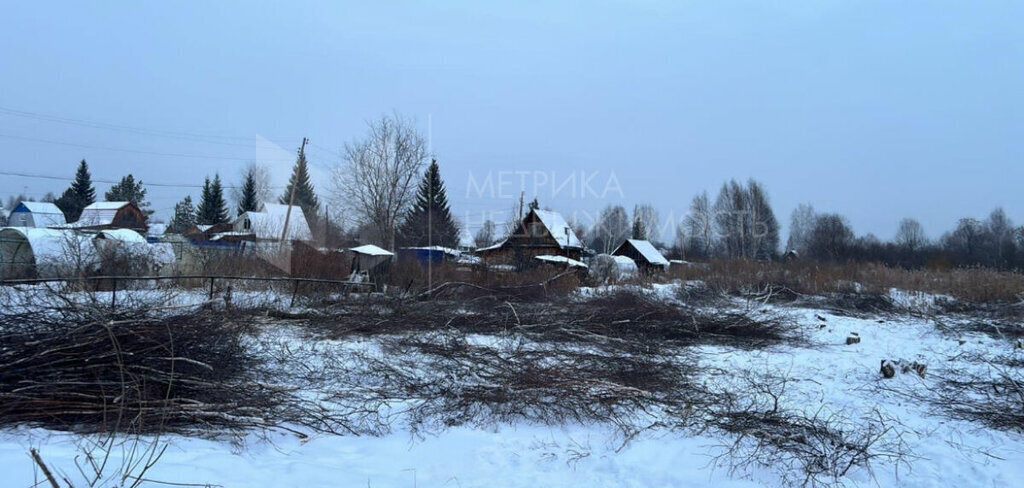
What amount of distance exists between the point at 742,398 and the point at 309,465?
4687 millimetres

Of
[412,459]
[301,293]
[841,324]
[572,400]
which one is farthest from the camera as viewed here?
[301,293]

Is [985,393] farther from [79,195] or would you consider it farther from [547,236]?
[79,195]

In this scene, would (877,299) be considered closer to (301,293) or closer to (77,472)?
(301,293)

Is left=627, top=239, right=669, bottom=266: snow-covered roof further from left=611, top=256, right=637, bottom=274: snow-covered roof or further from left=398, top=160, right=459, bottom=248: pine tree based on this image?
left=398, top=160, right=459, bottom=248: pine tree

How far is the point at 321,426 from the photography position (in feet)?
15.8

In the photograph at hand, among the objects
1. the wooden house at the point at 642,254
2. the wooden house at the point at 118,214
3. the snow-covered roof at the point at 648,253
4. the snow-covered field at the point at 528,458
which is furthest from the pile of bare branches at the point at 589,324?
the wooden house at the point at 118,214

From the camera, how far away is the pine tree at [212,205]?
171 ft

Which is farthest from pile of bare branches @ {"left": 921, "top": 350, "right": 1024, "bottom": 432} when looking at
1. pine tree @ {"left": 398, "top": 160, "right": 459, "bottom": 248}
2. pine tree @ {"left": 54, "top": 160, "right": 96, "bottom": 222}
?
pine tree @ {"left": 54, "top": 160, "right": 96, "bottom": 222}

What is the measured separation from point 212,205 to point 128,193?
7617 millimetres

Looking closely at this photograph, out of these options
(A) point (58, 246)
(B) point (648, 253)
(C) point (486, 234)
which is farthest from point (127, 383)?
(C) point (486, 234)

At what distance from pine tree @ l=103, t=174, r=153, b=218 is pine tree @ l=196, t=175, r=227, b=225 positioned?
188 inches

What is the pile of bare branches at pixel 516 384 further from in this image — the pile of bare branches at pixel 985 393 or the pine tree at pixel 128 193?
the pine tree at pixel 128 193

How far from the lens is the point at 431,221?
3809 cm

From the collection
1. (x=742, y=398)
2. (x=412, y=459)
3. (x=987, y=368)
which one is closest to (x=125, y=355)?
(x=412, y=459)
